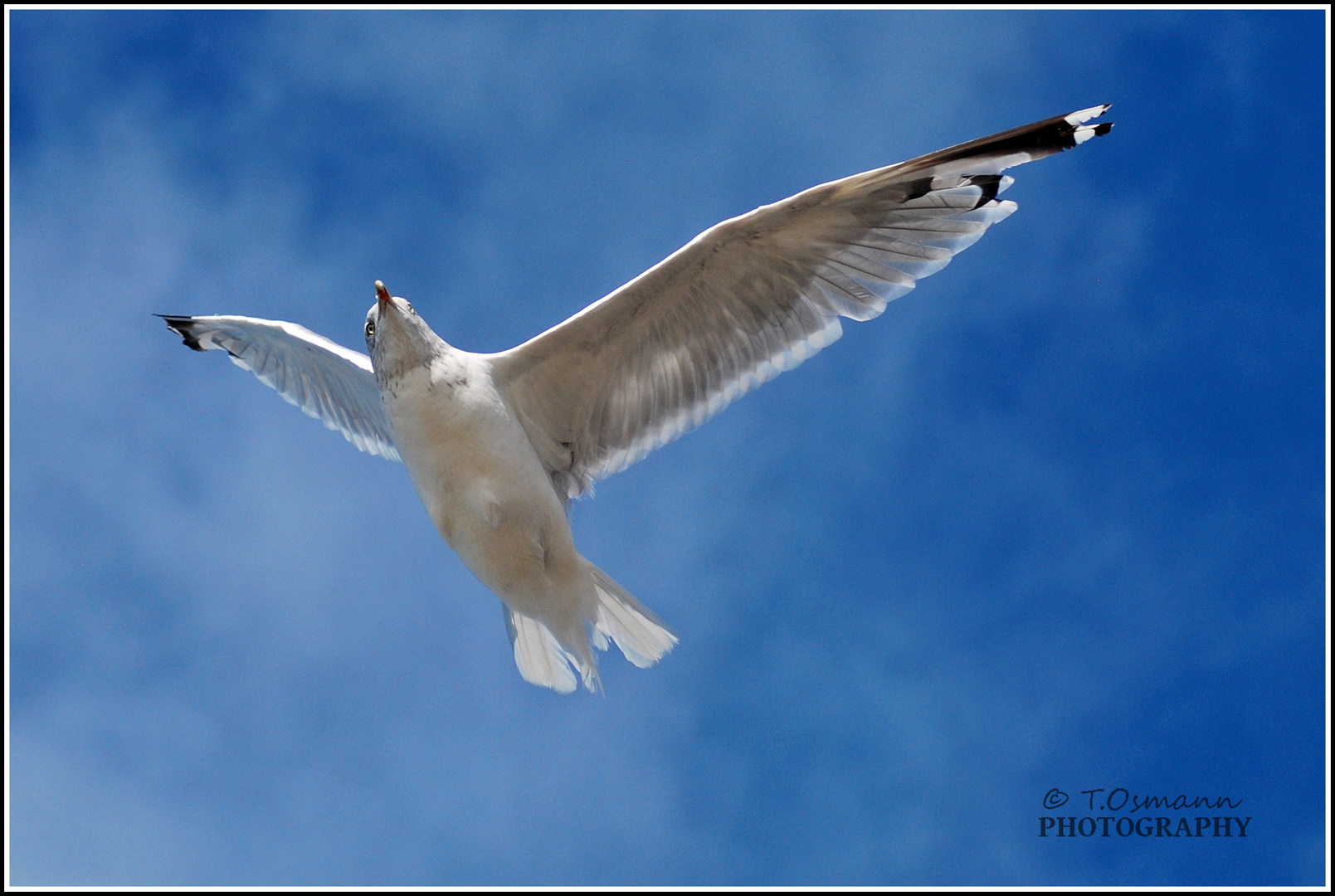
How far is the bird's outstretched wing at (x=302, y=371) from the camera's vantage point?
6.59m

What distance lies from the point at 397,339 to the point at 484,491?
2.53 ft

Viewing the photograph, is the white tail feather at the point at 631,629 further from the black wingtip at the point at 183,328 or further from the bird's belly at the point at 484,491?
the black wingtip at the point at 183,328

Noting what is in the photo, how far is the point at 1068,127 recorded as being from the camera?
485 cm

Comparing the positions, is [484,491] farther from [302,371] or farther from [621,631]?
[302,371]

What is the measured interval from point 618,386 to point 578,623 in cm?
112

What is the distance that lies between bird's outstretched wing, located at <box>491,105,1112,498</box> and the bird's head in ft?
1.35

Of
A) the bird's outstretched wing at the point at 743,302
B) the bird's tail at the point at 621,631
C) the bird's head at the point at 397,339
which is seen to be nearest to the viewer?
the bird's outstretched wing at the point at 743,302

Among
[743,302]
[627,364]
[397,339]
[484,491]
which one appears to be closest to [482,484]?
[484,491]

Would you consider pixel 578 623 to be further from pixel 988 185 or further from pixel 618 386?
pixel 988 185

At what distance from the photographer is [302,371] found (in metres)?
6.85

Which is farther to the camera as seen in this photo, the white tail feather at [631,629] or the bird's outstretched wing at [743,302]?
the white tail feather at [631,629]

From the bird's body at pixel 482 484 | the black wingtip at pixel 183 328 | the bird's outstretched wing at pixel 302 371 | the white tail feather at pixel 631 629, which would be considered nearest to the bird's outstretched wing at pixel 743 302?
the bird's body at pixel 482 484

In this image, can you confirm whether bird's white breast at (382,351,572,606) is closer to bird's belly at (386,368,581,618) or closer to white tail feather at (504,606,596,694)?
bird's belly at (386,368,581,618)

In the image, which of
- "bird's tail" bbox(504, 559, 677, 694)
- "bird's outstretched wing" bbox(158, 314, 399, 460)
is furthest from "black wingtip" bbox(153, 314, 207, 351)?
"bird's tail" bbox(504, 559, 677, 694)
